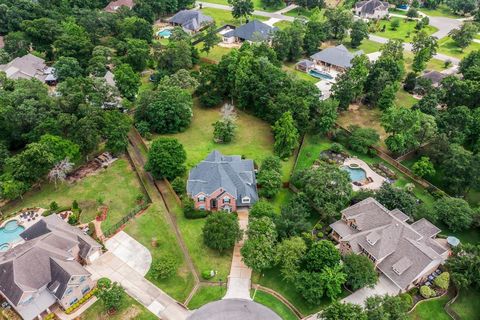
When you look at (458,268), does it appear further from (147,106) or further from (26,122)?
(26,122)

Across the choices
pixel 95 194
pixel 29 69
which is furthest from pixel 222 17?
pixel 95 194

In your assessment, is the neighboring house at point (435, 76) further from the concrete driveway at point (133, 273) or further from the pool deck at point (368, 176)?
the concrete driveway at point (133, 273)

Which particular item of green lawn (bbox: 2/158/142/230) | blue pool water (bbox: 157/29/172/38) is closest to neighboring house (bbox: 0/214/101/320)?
green lawn (bbox: 2/158/142/230)

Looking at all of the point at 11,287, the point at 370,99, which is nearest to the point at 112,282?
the point at 11,287

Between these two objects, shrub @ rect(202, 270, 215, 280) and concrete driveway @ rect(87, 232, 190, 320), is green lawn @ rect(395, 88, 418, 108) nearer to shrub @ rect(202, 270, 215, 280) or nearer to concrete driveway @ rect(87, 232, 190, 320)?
shrub @ rect(202, 270, 215, 280)

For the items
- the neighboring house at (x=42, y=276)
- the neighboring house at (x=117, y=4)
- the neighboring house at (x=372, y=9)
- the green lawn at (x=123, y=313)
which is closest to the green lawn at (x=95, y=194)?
the neighboring house at (x=42, y=276)

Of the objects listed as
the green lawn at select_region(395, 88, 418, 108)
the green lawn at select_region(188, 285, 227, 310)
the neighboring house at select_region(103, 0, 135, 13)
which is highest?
the neighboring house at select_region(103, 0, 135, 13)

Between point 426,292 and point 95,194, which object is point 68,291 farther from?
point 426,292

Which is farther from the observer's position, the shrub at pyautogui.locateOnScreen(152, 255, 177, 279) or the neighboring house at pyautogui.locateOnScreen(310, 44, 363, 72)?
the neighboring house at pyautogui.locateOnScreen(310, 44, 363, 72)
